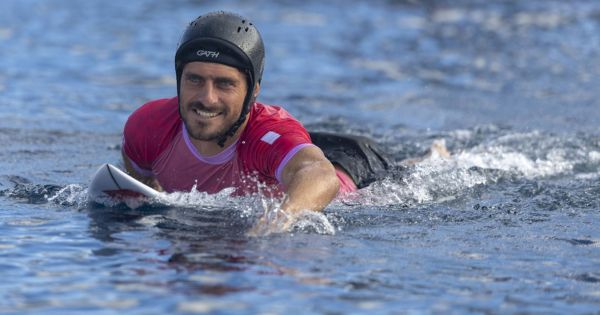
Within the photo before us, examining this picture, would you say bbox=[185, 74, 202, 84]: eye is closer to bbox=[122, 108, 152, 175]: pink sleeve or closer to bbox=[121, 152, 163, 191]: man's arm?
bbox=[122, 108, 152, 175]: pink sleeve

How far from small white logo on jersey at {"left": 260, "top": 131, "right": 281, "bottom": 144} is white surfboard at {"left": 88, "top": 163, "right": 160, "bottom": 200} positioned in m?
0.88

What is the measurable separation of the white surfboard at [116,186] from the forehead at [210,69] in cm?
85

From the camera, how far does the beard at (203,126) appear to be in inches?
305

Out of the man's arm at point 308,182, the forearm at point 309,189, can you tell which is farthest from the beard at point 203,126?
the forearm at point 309,189

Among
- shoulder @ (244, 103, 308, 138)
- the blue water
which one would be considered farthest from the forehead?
the blue water

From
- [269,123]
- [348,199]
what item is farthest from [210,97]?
[348,199]

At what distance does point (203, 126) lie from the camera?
7754 millimetres

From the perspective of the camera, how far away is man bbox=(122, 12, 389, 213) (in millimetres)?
7438

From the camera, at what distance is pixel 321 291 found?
604 centimetres

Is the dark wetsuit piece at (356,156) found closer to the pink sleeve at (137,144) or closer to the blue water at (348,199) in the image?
the blue water at (348,199)

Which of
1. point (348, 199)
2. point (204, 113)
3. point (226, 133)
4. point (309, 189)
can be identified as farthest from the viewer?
point (348, 199)

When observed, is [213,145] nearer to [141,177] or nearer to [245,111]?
[245,111]

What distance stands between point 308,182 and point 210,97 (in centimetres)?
98

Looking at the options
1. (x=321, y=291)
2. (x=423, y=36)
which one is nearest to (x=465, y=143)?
(x=321, y=291)
